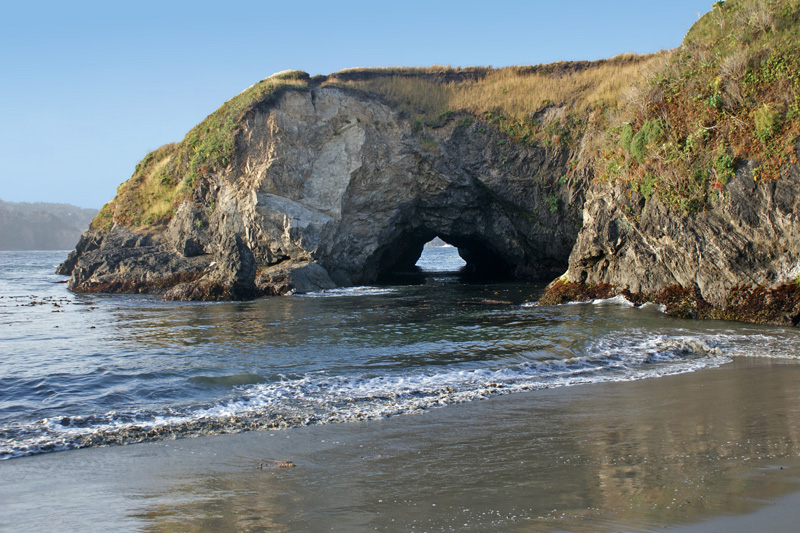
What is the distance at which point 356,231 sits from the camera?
27.0 metres

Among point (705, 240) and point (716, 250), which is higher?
point (705, 240)

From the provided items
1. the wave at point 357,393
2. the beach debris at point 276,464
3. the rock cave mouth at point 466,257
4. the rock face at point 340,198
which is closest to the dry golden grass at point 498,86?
the rock face at point 340,198

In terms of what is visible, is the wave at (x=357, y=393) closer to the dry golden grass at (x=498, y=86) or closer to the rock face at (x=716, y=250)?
the rock face at (x=716, y=250)

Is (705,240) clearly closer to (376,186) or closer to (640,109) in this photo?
(640,109)

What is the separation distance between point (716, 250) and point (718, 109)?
3.52 meters

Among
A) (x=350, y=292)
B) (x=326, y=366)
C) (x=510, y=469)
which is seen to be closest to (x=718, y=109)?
(x=326, y=366)

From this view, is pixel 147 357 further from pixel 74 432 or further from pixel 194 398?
pixel 74 432

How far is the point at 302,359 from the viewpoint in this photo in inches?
421

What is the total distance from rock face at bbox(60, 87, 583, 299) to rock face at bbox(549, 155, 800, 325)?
8098mm

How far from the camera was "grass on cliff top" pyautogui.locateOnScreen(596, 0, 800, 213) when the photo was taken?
44.3 ft

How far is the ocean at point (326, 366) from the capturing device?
6.93m

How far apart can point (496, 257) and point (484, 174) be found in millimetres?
7452

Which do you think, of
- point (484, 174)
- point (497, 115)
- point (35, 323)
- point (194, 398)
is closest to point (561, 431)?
point (194, 398)

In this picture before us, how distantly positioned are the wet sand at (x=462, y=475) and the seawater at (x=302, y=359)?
0.85m
